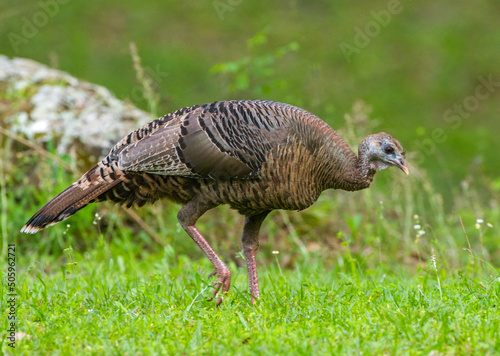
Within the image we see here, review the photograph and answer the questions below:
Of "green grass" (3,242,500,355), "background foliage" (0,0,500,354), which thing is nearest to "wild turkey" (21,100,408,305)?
"background foliage" (0,0,500,354)

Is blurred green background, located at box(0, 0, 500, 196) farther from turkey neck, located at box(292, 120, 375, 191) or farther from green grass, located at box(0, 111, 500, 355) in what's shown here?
turkey neck, located at box(292, 120, 375, 191)

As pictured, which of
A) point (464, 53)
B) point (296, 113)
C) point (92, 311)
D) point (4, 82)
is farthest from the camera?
point (464, 53)

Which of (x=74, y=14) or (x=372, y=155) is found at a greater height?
(x=74, y=14)

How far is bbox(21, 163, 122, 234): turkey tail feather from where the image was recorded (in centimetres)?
539

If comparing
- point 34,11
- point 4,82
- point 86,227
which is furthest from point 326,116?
point 34,11

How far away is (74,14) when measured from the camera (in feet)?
49.0

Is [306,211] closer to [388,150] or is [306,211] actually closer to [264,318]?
[388,150]

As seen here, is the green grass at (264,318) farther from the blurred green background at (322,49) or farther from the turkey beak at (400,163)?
the blurred green background at (322,49)

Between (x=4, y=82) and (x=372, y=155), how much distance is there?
5405mm

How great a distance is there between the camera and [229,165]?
16.8ft

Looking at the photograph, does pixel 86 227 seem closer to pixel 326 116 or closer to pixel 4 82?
pixel 4 82

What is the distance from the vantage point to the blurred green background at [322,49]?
43.9 ft

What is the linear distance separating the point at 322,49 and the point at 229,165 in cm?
1004

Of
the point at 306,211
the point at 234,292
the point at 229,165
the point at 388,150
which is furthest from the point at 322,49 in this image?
the point at 234,292
